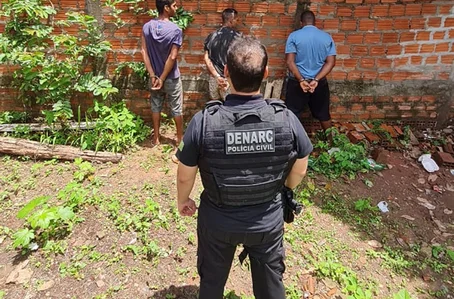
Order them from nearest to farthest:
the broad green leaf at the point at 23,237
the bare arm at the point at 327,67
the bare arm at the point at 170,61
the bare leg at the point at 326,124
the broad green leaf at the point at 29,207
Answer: the broad green leaf at the point at 23,237, the broad green leaf at the point at 29,207, the bare arm at the point at 170,61, the bare arm at the point at 327,67, the bare leg at the point at 326,124

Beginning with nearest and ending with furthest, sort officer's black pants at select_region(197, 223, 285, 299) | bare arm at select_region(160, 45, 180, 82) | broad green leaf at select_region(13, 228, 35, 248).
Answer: officer's black pants at select_region(197, 223, 285, 299) → broad green leaf at select_region(13, 228, 35, 248) → bare arm at select_region(160, 45, 180, 82)

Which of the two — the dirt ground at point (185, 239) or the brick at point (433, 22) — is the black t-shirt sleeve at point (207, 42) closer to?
the dirt ground at point (185, 239)

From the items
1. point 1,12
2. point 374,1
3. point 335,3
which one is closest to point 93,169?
Answer: point 1,12

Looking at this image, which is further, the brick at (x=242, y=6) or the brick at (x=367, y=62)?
the brick at (x=367, y=62)

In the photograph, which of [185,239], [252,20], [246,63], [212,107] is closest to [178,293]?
[185,239]

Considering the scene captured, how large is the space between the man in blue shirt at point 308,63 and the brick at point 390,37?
788mm

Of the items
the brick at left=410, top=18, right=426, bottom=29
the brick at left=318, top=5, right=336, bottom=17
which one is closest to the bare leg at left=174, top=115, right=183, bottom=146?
the brick at left=318, top=5, right=336, bottom=17

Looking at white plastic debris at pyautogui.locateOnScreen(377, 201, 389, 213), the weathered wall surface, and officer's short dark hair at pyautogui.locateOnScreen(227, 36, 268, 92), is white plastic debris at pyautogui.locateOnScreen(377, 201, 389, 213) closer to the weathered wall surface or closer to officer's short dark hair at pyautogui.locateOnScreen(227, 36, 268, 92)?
Result: the weathered wall surface

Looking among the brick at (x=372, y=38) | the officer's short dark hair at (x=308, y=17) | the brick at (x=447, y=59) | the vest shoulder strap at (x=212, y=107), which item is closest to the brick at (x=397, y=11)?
the brick at (x=372, y=38)

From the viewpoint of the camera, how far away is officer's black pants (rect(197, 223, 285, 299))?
220cm

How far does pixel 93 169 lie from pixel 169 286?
1898 millimetres

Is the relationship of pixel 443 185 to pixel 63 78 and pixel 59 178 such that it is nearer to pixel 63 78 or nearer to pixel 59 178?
pixel 59 178

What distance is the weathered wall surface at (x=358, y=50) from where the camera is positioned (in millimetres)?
4719

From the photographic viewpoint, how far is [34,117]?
5152 mm
